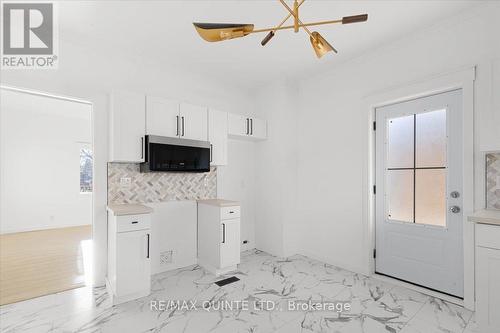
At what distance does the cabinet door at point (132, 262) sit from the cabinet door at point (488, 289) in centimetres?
289

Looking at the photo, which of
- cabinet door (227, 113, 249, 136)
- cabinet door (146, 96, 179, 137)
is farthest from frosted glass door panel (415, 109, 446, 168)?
cabinet door (146, 96, 179, 137)

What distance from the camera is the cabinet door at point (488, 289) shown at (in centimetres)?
178

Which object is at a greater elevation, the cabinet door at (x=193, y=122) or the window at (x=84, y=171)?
the cabinet door at (x=193, y=122)

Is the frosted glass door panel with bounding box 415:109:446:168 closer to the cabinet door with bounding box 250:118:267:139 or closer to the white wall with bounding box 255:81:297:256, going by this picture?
the white wall with bounding box 255:81:297:256

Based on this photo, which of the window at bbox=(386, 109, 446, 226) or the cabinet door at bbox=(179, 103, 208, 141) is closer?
the window at bbox=(386, 109, 446, 226)

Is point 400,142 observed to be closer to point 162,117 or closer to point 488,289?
point 488,289

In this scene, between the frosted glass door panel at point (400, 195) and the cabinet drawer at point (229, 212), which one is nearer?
the frosted glass door panel at point (400, 195)

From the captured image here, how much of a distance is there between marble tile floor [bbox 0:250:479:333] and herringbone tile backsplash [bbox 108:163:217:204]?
1.02 meters

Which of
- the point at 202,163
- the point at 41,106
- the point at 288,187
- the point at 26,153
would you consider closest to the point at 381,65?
the point at 288,187

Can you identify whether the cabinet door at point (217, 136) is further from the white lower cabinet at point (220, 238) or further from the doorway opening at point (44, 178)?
the doorway opening at point (44, 178)

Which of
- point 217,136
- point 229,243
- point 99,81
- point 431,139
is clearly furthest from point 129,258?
point 431,139

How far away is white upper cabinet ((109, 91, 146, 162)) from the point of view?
2.76 m

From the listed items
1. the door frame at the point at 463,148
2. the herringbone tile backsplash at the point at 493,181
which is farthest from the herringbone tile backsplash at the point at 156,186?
the herringbone tile backsplash at the point at 493,181

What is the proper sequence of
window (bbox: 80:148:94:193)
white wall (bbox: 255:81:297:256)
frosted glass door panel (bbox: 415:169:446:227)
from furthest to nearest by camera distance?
window (bbox: 80:148:94:193)
white wall (bbox: 255:81:297:256)
frosted glass door panel (bbox: 415:169:446:227)
